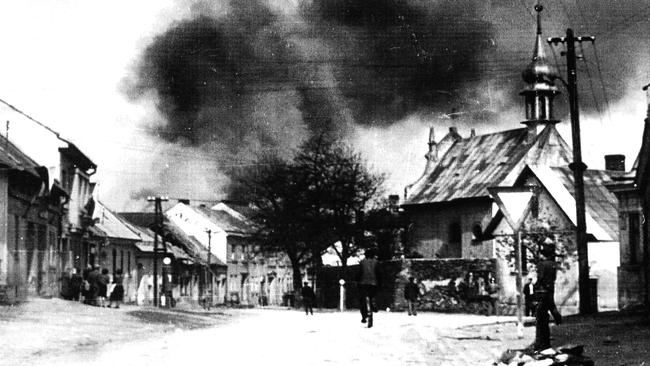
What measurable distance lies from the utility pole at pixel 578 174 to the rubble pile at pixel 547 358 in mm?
14695

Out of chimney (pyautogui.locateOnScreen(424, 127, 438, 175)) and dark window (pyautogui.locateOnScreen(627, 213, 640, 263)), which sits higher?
chimney (pyautogui.locateOnScreen(424, 127, 438, 175))

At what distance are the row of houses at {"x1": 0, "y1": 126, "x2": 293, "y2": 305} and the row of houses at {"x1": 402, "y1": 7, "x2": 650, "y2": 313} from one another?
1181 cm

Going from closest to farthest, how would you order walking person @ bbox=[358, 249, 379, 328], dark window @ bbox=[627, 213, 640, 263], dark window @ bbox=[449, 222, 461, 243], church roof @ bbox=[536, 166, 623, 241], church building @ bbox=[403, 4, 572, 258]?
walking person @ bbox=[358, 249, 379, 328]
dark window @ bbox=[627, 213, 640, 263]
church roof @ bbox=[536, 166, 623, 241]
church building @ bbox=[403, 4, 572, 258]
dark window @ bbox=[449, 222, 461, 243]

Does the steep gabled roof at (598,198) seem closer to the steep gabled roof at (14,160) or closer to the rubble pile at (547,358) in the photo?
the steep gabled roof at (14,160)

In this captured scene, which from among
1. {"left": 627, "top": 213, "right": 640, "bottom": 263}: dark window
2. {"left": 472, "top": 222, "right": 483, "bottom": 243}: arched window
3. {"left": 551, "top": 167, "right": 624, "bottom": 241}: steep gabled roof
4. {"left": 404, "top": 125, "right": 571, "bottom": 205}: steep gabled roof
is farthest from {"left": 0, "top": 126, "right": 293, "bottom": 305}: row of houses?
{"left": 627, "top": 213, "right": 640, "bottom": 263}: dark window

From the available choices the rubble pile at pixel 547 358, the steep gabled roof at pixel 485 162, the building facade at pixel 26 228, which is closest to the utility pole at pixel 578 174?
the rubble pile at pixel 547 358

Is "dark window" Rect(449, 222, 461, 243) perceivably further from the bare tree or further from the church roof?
the church roof

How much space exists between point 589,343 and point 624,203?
19.6 metres

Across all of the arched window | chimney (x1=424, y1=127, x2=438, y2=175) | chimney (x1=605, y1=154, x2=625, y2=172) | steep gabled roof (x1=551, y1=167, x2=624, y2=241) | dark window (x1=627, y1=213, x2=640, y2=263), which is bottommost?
dark window (x1=627, y1=213, x2=640, y2=263)

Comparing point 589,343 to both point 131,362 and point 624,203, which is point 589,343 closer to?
point 131,362

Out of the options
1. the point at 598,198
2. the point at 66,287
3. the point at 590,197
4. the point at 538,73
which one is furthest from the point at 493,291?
the point at 538,73

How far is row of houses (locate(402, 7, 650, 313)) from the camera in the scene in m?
47.6

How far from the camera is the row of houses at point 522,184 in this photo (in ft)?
156

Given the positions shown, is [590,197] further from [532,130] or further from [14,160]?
[14,160]
